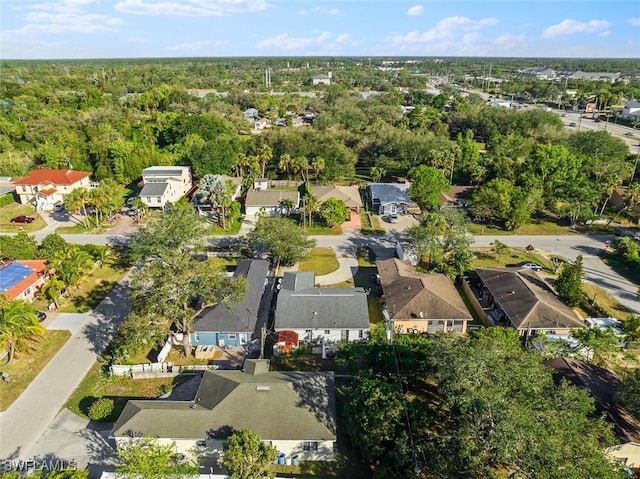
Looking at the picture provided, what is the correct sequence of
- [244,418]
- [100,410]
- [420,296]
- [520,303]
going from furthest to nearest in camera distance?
[420,296]
[520,303]
[100,410]
[244,418]

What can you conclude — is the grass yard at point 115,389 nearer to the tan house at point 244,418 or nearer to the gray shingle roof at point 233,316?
the tan house at point 244,418

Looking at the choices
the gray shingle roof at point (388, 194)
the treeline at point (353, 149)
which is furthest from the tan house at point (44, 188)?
the gray shingle roof at point (388, 194)

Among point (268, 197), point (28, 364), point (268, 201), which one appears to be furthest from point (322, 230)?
point (28, 364)

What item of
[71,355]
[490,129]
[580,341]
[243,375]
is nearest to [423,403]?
[243,375]

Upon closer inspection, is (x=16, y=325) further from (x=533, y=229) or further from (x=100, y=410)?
(x=533, y=229)

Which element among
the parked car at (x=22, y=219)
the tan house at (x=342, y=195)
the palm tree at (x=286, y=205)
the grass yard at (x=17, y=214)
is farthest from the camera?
the tan house at (x=342, y=195)

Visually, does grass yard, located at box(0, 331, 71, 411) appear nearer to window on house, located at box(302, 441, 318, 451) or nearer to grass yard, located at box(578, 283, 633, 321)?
window on house, located at box(302, 441, 318, 451)
